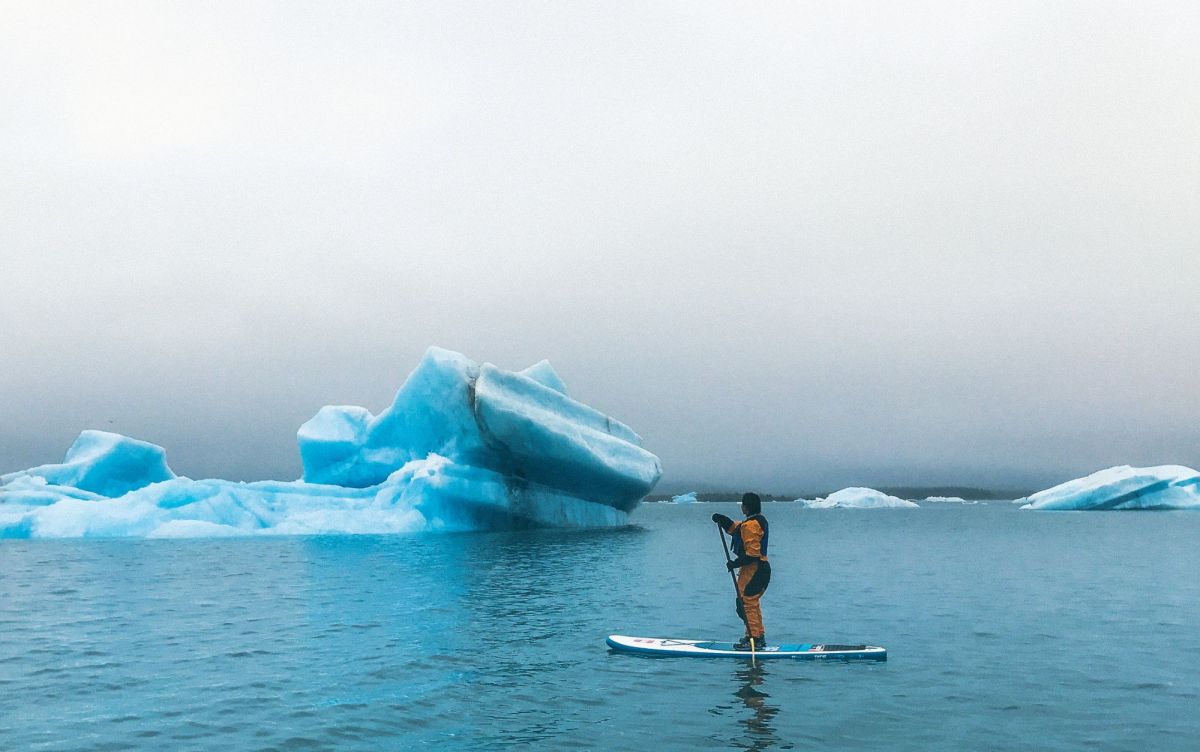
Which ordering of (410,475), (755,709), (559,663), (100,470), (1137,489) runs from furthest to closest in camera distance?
Answer: (1137,489) → (100,470) → (410,475) → (559,663) → (755,709)

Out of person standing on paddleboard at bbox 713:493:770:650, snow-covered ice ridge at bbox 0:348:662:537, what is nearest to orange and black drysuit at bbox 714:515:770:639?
person standing on paddleboard at bbox 713:493:770:650

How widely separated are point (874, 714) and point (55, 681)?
8815 mm

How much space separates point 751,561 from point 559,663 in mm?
2710

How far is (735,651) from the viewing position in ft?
34.5

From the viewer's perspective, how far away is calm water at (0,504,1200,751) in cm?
740

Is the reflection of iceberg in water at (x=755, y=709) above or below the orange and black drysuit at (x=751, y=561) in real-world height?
below

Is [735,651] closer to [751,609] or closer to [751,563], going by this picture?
[751,609]

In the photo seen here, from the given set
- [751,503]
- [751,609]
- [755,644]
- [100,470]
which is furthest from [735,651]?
[100,470]

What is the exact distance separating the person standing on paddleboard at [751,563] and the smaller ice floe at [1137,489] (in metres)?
72.3

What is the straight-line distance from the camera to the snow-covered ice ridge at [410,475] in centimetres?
3469

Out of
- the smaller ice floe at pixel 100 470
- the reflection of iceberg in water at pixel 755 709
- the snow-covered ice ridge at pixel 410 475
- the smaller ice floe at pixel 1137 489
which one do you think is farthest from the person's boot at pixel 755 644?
the smaller ice floe at pixel 1137 489

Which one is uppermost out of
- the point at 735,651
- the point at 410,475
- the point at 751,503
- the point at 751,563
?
the point at 410,475

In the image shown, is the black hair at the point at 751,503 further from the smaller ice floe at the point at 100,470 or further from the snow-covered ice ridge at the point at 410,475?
the smaller ice floe at the point at 100,470

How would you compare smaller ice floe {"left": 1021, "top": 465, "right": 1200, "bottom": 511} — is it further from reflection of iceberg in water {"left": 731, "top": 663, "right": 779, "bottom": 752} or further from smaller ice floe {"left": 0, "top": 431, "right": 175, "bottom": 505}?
reflection of iceberg in water {"left": 731, "top": 663, "right": 779, "bottom": 752}
